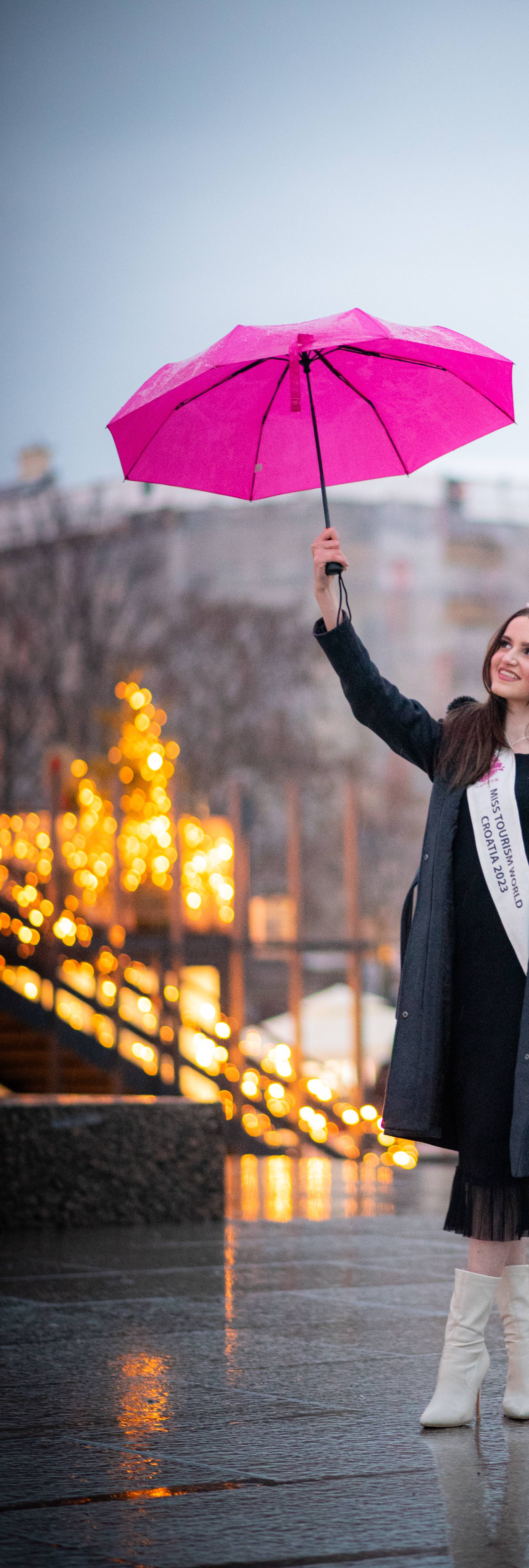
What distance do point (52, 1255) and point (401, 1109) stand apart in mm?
2932

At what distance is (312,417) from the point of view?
4219 millimetres

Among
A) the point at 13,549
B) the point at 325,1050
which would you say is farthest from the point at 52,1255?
the point at 13,549

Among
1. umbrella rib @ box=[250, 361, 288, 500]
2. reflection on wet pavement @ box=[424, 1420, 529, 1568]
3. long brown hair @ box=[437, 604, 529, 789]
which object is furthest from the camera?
umbrella rib @ box=[250, 361, 288, 500]

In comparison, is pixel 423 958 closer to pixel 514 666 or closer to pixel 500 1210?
pixel 500 1210

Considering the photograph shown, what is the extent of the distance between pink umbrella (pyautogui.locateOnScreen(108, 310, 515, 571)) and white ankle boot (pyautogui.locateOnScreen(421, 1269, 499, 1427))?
1782 mm

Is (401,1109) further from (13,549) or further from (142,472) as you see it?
(13,549)

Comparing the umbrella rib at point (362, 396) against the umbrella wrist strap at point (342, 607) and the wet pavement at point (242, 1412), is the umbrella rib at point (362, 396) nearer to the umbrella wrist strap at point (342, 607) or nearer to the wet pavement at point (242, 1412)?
→ the umbrella wrist strap at point (342, 607)

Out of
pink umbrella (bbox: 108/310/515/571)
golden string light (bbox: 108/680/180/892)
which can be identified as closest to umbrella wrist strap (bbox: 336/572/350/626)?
pink umbrella (bbox: 108/310/515/571)

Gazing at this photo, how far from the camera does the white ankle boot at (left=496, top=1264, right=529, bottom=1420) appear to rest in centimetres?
362

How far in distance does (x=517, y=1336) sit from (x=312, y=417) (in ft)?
6.84

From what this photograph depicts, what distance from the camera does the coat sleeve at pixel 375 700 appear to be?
147 inches

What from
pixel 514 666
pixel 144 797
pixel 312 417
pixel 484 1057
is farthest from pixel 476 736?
pixel 144 797

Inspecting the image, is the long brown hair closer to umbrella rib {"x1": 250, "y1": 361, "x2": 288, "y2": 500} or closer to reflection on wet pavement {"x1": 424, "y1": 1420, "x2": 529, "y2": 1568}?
umbrella rib {"x1": 250, "y1": 361, "x2": 288, "y2": 500}

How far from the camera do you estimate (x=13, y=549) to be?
115ft
